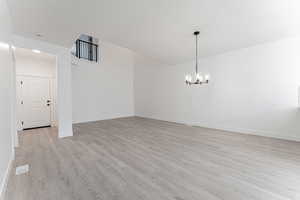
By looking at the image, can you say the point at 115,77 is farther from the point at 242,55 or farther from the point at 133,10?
the point at 242,55

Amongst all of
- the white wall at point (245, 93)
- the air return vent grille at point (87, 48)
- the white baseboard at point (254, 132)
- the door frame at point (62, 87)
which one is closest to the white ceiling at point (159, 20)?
the door frame at point (62, 87)

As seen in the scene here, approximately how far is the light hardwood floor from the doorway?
73.7 inches

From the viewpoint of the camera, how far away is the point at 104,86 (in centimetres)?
755

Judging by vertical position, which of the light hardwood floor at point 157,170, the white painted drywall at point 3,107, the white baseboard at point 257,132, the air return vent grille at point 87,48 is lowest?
the light hardwood floor at point 157,170

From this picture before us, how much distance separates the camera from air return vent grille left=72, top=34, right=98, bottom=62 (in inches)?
275

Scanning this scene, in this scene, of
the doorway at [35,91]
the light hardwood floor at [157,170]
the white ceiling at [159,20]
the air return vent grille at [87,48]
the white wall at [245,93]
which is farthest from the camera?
the air return vent grille at [87,48]

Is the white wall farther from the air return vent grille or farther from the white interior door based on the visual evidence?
the white interior door

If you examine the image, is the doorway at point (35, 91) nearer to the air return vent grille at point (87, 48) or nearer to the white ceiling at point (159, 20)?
the air return vent grille at point (87, 48)

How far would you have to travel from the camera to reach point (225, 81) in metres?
5.16

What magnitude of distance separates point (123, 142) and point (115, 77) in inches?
197

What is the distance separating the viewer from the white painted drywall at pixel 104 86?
666 cm

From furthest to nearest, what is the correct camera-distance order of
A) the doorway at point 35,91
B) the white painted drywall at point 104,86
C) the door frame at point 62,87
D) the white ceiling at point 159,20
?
the white painted drywall at point 104,86 < the doorway at point 35,91 < the door frame at point 62,87 < the white ceiling at point 159,20

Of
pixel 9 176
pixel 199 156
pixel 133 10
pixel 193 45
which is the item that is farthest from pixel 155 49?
pixel 9 176

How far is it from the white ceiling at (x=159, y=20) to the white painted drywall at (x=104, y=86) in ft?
9.78
